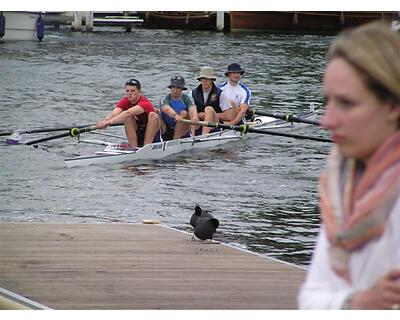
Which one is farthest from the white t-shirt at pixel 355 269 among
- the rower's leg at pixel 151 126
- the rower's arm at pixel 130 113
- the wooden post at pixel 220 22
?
the wooden post at pixel 220 22

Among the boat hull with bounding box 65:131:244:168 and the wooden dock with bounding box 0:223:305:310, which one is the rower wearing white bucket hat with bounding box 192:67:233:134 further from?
the wooden dock with bounding box 0:223:305:310

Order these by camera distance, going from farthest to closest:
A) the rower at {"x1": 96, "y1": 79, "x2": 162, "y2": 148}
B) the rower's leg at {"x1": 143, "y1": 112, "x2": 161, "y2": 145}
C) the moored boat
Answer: the moored boat → the rower's leg at {"x1": 143, "y1": 112, "x2": 161, "y2": 145} → the rower at {"x1": 96, "y1": 79, "x2": 162, "y2": 148}

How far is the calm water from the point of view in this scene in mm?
8398

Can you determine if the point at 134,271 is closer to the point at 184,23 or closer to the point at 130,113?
the point at 130,113

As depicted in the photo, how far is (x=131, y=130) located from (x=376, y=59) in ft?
31.6

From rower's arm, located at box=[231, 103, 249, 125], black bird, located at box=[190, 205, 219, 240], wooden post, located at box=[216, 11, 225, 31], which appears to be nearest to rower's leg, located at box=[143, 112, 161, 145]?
rower's arm, located at box=[231, 103, 249, 125]

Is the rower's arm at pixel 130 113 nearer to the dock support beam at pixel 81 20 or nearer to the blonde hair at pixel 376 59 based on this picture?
the dock support beam at pixel 81 20

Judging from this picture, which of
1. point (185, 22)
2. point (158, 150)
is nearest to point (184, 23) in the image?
point (185, 22)

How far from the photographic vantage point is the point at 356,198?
47.5 inches

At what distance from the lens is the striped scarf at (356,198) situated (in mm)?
1179

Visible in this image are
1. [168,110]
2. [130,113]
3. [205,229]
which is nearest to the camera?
[205,229]

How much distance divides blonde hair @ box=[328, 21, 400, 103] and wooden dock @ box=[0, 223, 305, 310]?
2.73 meters

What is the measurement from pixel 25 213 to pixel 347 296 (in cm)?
745
